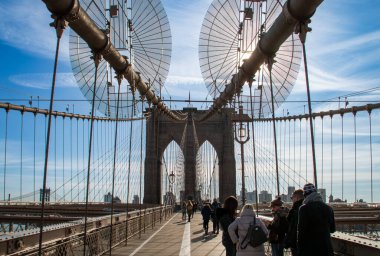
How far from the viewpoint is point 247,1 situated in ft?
43.2

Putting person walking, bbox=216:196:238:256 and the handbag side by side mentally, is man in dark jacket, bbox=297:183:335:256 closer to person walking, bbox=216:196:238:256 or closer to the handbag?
the handbag

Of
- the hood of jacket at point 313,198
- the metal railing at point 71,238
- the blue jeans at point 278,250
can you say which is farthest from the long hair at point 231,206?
the metal railing at point 71,238

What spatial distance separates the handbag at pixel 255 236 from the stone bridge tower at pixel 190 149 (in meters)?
32.8

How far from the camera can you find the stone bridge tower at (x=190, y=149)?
4112 cm

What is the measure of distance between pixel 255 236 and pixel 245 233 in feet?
0.49

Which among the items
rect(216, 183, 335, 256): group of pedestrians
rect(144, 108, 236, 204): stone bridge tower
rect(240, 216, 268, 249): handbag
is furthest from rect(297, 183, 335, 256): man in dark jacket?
rect(144, 108, 236, 204): stone bridge tower

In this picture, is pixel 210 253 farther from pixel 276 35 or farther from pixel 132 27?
pixel 132 27

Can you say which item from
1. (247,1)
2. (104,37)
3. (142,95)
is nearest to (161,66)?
(142,95)

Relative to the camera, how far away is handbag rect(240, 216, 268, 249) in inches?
225

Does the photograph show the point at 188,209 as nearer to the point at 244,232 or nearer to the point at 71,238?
the point at 71,238

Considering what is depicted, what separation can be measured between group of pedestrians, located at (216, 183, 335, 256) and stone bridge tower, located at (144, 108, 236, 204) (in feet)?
104

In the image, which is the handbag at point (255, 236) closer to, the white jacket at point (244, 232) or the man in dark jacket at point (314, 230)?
the white jacket at point (244, 232)

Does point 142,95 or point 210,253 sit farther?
point 142,95

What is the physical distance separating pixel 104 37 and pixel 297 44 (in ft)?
21.3
